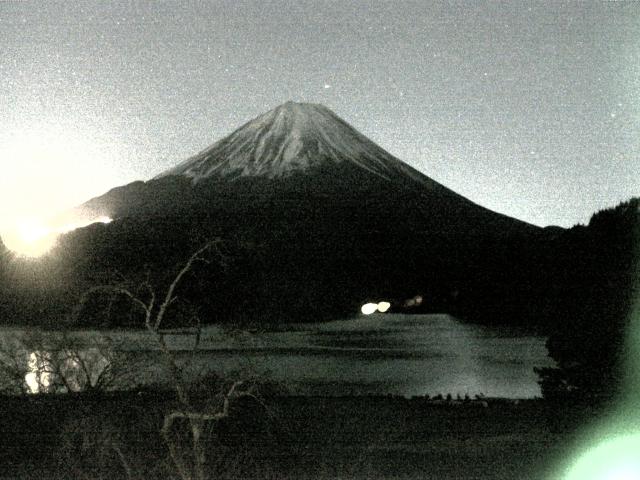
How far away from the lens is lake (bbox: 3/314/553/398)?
2477 cm

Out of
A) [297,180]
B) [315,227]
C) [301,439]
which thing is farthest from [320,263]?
[301,439]

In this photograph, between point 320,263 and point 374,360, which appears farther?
point 320,263

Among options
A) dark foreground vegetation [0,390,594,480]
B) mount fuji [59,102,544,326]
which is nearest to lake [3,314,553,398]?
dark foreground vegetation [0,390,594,480]

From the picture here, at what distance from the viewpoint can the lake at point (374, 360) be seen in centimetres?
2477

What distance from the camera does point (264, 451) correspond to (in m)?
12.8

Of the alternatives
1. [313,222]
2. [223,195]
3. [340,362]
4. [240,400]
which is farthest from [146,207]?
[240,400]

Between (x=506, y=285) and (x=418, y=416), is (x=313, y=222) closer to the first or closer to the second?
(x=506, y=285)

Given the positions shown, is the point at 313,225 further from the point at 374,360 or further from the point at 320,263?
the point at 374,360

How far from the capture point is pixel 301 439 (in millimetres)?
13609

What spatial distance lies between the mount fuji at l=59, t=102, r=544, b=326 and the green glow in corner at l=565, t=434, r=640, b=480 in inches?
2588

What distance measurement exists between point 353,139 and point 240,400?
123868 mm

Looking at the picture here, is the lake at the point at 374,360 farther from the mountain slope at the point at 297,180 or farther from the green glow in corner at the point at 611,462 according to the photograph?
the mountain slope at the point at 297,180

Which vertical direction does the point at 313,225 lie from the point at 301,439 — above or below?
above

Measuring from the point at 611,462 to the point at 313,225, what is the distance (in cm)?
11424
